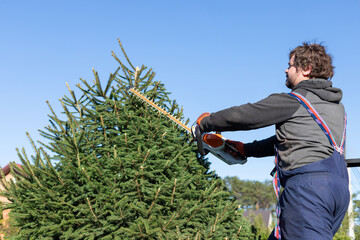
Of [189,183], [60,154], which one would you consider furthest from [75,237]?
[189,183]

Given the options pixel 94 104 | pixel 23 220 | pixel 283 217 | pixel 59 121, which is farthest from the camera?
pixel 94 104

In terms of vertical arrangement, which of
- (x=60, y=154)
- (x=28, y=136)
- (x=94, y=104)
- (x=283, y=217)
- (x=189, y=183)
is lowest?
(x=283, y=217)

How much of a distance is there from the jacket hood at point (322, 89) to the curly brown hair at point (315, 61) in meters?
0.14

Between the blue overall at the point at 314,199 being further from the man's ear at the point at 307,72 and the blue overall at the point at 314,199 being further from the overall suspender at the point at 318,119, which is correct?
the man's ear at the point at 307,72

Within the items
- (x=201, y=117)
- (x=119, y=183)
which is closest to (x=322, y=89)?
(x=201, y=117)

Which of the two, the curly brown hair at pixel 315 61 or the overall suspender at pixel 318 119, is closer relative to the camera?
the overall suspender at pixel 318 119

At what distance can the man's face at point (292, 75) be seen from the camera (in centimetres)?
291

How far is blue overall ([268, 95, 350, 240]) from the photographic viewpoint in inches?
94.1

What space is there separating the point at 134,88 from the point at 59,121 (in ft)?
2.58

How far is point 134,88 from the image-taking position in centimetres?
338

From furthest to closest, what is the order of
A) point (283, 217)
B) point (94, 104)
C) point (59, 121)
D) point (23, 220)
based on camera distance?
point (94, 104)
point (59, 121)
point (23, 220)
point (283, 217)

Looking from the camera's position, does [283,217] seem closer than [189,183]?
Yes

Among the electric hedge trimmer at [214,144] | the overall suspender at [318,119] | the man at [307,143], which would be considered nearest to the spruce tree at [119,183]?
the electric hedge trimmer at [214,144]

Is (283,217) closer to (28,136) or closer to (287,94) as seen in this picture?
(287,94)
